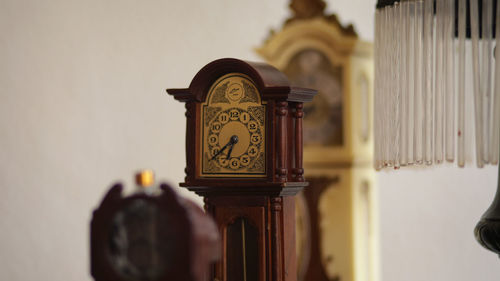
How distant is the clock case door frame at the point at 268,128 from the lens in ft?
6.93

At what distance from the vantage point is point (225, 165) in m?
2.19

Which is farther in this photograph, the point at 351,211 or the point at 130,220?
the point at 351,211

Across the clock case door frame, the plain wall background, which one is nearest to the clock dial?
the plain wall background

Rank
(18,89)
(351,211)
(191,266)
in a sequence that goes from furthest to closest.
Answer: (18,89)
(351,211)
(191,266)

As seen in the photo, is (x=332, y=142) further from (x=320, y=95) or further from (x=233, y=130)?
(x=233, y=130)

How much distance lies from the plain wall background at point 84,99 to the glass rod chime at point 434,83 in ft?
8.49

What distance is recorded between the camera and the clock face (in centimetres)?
215

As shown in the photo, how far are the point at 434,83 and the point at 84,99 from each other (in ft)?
10.3

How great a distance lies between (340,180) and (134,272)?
2115 mm

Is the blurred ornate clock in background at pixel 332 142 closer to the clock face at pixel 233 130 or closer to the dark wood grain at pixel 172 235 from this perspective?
the clock face at pixel 233 130

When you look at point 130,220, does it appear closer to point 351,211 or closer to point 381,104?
point 381,104

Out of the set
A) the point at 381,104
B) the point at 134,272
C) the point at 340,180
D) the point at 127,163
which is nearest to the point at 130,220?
the point at 134,272

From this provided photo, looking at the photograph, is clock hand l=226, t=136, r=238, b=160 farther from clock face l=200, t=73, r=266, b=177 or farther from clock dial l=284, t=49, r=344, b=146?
clock dial l=284, t=49, r=344, b=146

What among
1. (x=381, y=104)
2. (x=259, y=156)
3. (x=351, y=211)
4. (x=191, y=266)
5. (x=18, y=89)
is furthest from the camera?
(x=18, y=89)
